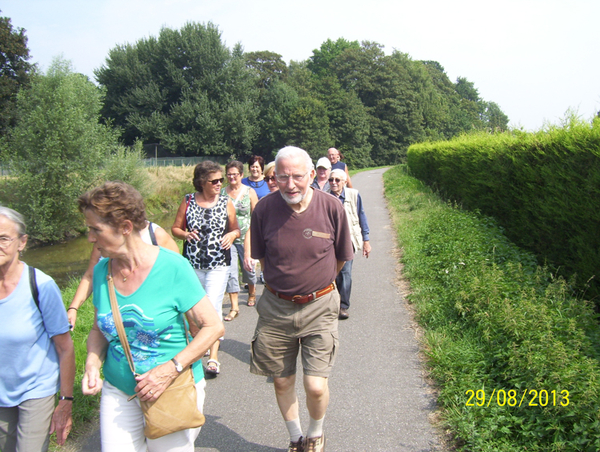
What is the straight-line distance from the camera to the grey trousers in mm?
2500

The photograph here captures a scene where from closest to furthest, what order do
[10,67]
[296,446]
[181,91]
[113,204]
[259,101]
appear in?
1. [113,204]
2. [296,446]
3. [10,67]
4. [181,91]
5. [259,101]

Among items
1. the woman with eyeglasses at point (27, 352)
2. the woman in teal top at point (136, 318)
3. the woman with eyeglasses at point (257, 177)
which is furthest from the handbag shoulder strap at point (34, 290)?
the woman with eyeglasses at point (257, 177)

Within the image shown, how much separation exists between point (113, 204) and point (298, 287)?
130 cm

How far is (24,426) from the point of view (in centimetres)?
251

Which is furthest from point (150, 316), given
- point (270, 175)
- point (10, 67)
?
point (10, 67)

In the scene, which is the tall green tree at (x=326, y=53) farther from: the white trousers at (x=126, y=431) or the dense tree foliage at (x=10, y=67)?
the white trousers at (x=126, y=431)

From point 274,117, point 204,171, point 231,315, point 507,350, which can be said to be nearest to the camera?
point 507,350

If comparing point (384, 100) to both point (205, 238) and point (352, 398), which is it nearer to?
point (205, 238)

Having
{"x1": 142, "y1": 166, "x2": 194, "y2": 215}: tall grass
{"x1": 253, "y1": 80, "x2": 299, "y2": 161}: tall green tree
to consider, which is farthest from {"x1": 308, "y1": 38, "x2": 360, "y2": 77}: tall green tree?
{"x1": 142, "y1": 166, "x2": 194, "y2": 215}: tall grass

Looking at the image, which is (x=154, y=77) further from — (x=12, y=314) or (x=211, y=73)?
(x=12, y=314)

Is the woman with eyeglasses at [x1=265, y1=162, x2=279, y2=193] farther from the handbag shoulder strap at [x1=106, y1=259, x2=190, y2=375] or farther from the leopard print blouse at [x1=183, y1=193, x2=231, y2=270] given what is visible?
the handbag shoulder strap at [x1=106, y1=259, x2=190, y2=375]

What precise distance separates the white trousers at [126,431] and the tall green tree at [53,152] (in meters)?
21.4

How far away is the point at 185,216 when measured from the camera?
15.8 ft

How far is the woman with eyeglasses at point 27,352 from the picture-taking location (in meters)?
2.46
